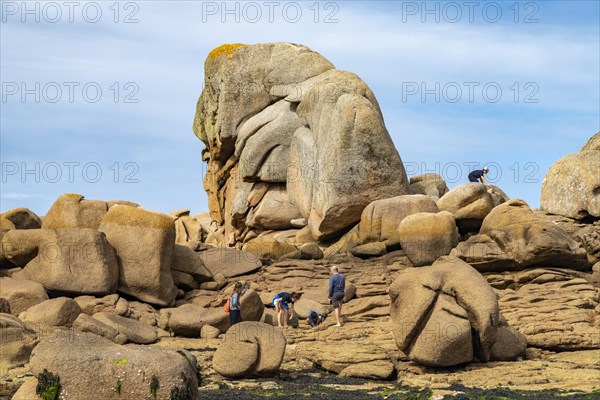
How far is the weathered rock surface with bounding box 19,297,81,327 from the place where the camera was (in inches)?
1173

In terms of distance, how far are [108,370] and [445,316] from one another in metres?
10.2

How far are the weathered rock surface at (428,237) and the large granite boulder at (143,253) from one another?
8620 mm

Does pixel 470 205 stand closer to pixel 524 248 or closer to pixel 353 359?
pixel 524 248

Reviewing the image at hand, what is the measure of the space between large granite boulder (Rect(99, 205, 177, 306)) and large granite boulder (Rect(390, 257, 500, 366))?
12911 millimetres

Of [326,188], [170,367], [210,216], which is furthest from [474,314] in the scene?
[210,216]

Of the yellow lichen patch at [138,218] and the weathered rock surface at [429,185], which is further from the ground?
the weathered rock surface at [429,185]

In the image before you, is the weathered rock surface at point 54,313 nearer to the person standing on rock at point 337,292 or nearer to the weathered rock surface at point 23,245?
the weathered rock surface at point 23,245

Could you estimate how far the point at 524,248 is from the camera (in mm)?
33844

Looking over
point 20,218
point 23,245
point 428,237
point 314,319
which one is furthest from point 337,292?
point 20,218

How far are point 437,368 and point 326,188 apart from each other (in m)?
17.7

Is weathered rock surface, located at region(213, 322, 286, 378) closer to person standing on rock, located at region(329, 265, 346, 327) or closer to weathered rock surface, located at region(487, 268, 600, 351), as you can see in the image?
person standing on rock, located at region(329, 265, 346, 327)

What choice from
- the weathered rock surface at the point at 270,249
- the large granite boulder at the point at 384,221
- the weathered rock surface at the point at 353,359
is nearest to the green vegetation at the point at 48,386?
the weathered rock surface at the point at 353,359

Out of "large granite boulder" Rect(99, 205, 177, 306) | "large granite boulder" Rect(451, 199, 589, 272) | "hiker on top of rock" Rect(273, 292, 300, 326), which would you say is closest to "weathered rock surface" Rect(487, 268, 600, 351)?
"large granite boulder" Rect(451, 199, 589, 272)

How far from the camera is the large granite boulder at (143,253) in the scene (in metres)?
34.9
